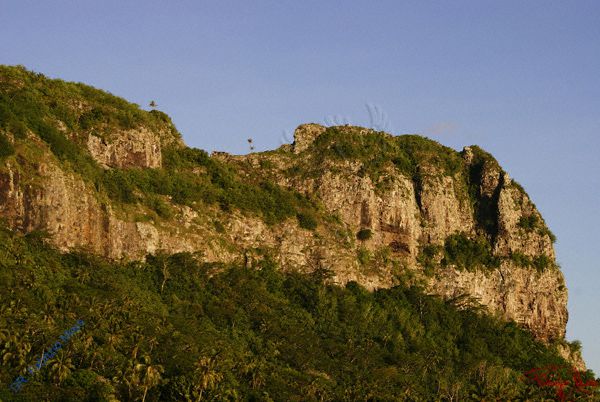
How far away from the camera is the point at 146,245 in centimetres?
14050

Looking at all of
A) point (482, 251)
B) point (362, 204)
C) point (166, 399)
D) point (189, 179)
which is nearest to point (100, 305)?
point (166, 399)

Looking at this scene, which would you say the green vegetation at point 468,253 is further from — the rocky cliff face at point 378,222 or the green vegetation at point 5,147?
the green vegetation at point 5,147

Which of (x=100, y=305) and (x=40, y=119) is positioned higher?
(x=40, y=119)

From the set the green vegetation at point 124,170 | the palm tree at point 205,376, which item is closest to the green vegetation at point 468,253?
the green vegetation at point 124,170

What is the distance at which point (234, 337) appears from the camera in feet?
431

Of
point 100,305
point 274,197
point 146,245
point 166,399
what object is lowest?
point 166,399

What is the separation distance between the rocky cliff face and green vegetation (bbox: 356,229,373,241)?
0.39 metres

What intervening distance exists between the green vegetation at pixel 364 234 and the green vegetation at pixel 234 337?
998 centimetres

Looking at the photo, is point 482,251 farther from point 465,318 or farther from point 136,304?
point 136,304

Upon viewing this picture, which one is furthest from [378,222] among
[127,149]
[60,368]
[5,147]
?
[60,368]

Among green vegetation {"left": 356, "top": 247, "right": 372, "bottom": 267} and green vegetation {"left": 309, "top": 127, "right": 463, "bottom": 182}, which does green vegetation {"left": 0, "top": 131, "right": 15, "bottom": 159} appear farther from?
green vegetation {"left": 309, "top": 127, "right": 463, "bottom": 182}

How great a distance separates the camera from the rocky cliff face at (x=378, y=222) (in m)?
150

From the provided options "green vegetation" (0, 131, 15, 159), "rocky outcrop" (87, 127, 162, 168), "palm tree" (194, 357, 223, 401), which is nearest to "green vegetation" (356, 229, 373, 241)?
"rocky outcrop" (87, 127, 162, 168)

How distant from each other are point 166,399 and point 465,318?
69.6m
